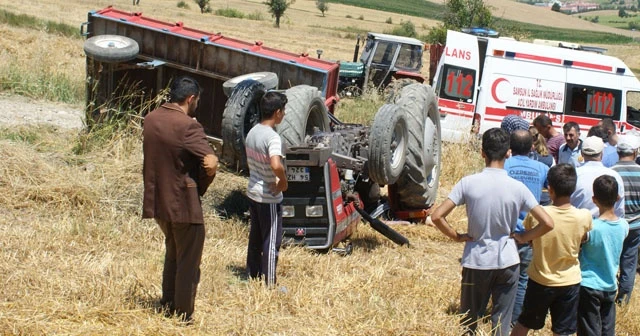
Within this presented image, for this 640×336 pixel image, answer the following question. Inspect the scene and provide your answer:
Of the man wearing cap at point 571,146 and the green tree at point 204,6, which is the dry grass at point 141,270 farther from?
the green tree at point 204,6

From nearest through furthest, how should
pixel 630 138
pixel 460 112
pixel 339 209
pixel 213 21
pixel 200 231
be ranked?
pixel 200 231, pixel 630 138, pixel 339 209, pixel 460 112, pixel 213 21

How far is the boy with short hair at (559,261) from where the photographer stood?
199 inches

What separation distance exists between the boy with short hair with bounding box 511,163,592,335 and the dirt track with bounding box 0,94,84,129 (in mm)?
6557

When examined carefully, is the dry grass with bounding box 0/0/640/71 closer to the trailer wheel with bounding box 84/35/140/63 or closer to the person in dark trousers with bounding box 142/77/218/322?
the trailer wheel with bounding box 84/35/140/63

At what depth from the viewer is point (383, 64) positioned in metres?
20.3

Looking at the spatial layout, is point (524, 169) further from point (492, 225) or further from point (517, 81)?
point (517, 81)

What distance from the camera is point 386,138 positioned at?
25.0 feet

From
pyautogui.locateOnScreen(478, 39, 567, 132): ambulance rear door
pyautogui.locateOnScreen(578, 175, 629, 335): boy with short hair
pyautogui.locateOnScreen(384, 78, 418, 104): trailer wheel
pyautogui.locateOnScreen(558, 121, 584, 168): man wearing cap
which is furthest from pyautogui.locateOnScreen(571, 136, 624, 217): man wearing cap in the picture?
pyautogui.locateOnScreen(478, 39, 567, 132): ambulance rear door

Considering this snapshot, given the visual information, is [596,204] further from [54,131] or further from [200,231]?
[54,131]

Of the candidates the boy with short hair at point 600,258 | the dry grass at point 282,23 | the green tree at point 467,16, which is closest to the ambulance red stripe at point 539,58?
the boy with short hair at point 600,258

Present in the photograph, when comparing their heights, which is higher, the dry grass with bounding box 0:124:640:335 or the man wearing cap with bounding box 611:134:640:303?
the man wearing cap with bounding box 611:134:640:303

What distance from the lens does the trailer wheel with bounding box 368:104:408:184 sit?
7.64 m

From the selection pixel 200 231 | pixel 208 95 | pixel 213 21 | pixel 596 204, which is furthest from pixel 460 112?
pixel 213 21

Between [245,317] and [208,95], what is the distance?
5.61 m
